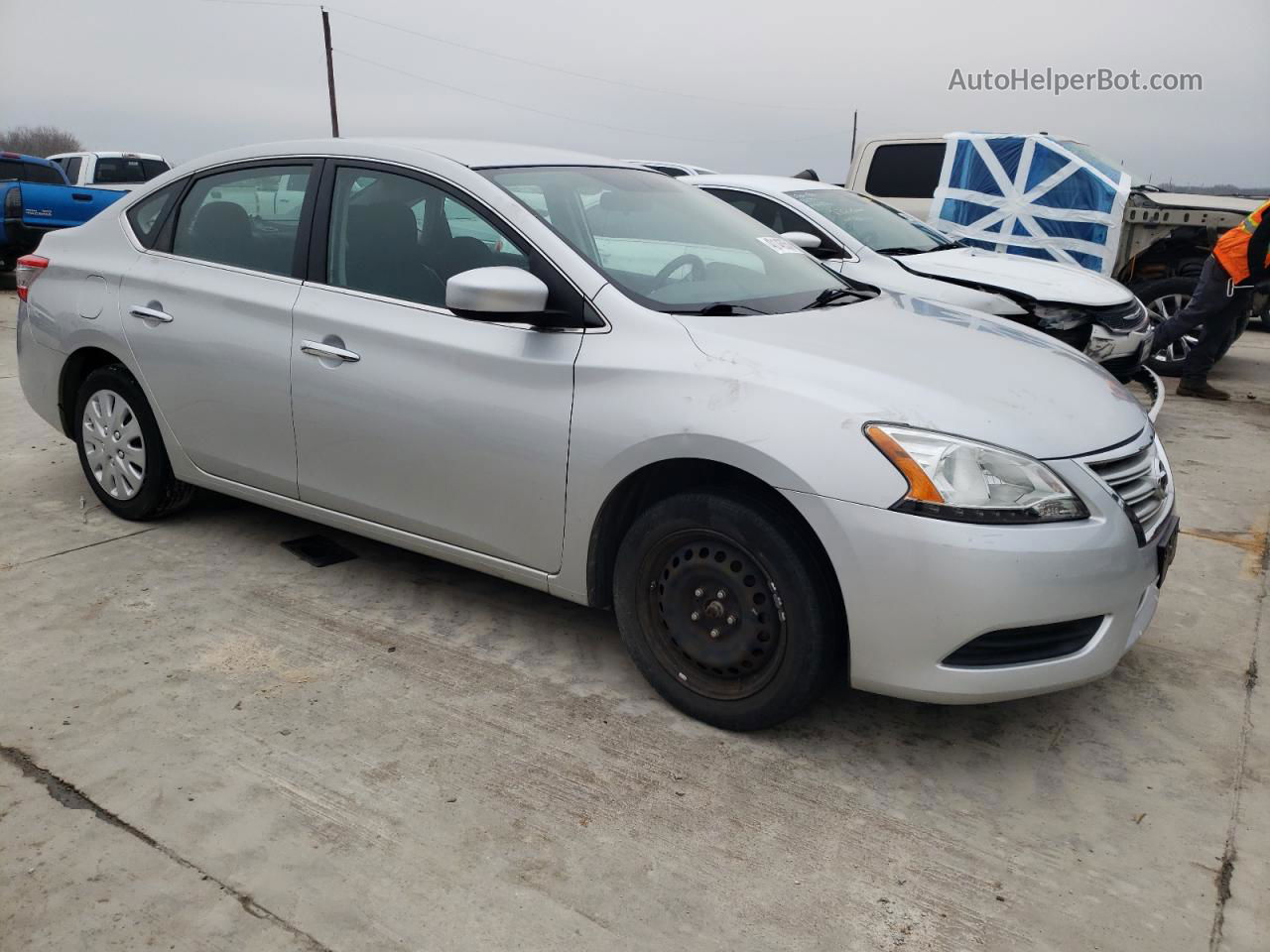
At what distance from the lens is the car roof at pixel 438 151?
143 inches

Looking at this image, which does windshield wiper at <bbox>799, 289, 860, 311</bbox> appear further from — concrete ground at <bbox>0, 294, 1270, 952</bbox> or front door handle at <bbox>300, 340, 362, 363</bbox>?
front door handle at <bbox>300, 340, 362, 363</bbox>

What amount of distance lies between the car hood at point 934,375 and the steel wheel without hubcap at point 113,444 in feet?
8.68

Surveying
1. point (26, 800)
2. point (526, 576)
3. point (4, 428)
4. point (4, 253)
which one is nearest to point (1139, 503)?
point (526, 576)

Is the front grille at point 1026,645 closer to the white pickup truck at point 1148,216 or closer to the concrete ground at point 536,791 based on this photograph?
the concrete ground at point 536,791

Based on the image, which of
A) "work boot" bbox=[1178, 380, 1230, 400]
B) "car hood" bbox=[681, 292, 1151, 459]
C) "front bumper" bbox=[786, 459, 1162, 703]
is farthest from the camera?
"work boot" bbox=[1178, 380, 1230, 400]

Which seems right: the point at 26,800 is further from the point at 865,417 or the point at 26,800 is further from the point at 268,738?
the point at 865,417

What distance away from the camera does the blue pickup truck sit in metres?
12.0

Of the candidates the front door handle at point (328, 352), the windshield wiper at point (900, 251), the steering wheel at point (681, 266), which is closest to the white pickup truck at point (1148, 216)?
the windshield wiper at point (900, 251)

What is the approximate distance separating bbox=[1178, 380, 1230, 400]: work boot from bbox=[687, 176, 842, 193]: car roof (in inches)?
127

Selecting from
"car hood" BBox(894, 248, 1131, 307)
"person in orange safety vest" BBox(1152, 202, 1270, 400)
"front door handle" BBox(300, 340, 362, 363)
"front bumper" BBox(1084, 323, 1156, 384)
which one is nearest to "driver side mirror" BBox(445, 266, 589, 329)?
"front door handle" BBox(300, 340, 362, 363)

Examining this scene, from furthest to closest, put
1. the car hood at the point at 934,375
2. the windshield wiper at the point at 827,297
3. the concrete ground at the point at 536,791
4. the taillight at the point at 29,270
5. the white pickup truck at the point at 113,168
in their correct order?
1. the white pickup truck at the point at 113,168
2. the taillight at the point at 29,270
3. the windshield wiper at the point at 827,297
4. the car hood at the point at 934,375
5. the concrete ground at the point at 536,791

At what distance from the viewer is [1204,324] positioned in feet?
26.5

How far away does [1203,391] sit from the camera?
809 centimetres

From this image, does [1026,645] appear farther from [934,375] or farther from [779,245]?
[779,245]
